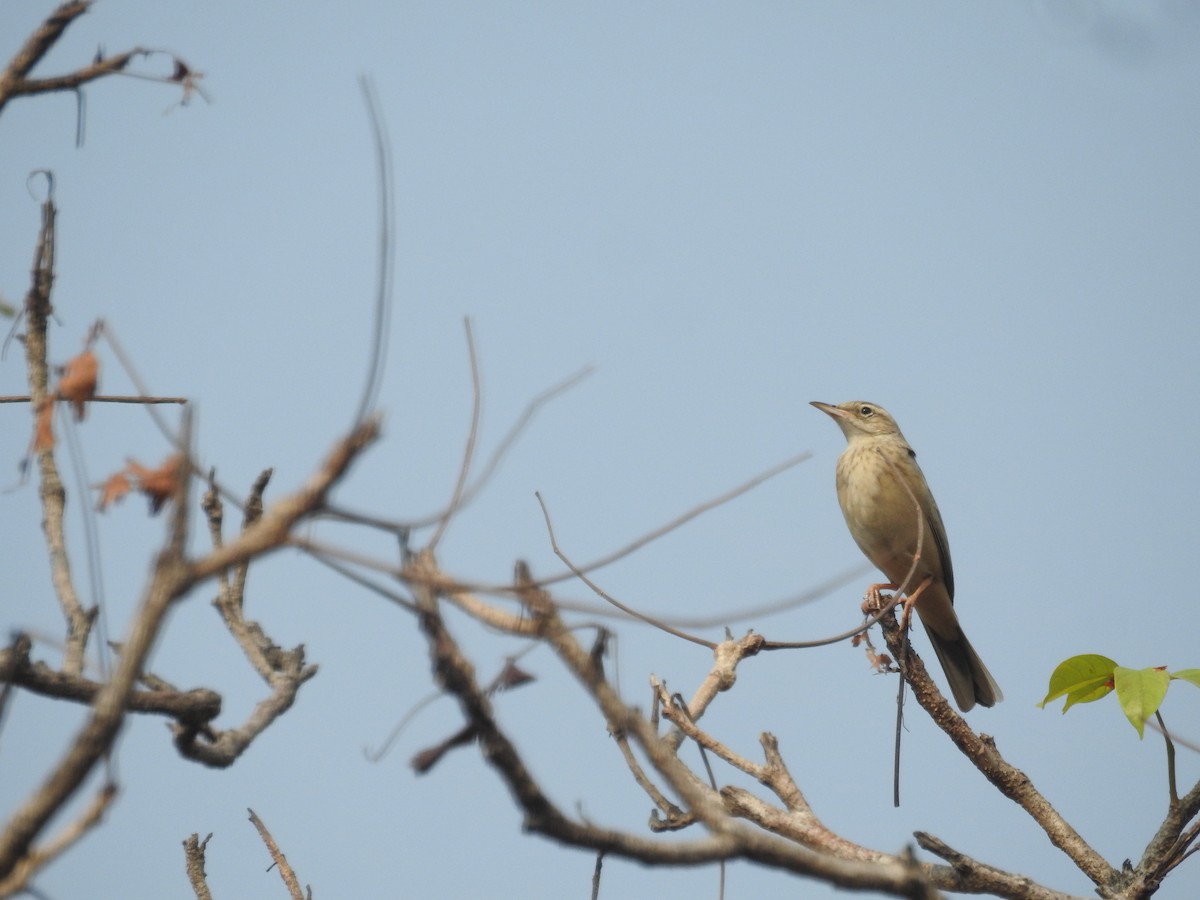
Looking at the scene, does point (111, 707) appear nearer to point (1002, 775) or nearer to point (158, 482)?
point (158, 482)

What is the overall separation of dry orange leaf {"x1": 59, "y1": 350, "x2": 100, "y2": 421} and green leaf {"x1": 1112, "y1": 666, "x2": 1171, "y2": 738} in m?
2.88

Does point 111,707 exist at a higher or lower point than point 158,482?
lower

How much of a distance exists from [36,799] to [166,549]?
36 cm

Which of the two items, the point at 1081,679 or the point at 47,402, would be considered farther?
the point at 1081,679

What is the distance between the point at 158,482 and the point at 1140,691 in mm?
2941

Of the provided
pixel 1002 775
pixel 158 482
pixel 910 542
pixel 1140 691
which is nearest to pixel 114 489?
pixel 158 482

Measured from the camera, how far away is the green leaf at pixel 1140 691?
331 centimetres

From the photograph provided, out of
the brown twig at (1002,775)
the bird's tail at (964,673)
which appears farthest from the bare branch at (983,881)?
the bird's tail at (964,673)

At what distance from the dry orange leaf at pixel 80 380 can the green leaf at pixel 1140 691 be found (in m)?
2.88

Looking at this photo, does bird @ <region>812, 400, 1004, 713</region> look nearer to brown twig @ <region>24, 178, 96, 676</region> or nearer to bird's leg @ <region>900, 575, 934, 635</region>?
bird's leg @ <region>900, 575, 934, 635</region>

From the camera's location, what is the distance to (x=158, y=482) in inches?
63.6

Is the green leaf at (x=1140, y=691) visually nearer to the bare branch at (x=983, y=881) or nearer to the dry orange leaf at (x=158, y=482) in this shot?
the bare branch at (x=983, y=881)

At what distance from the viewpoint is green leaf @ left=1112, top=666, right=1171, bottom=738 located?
10.8 ft

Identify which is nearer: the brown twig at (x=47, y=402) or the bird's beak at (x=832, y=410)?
the brown twig at (x=47, y=402)
